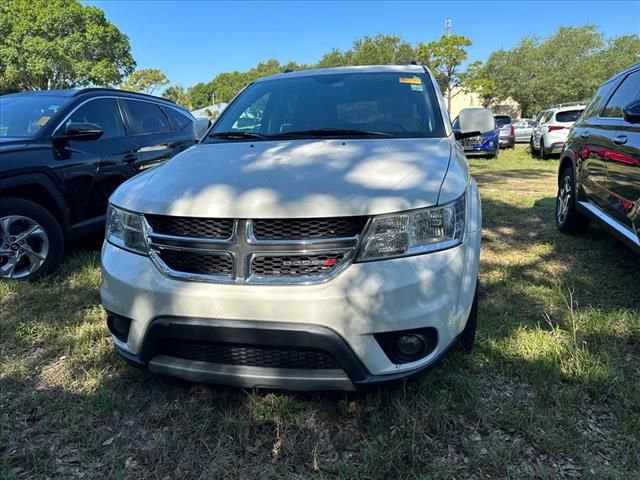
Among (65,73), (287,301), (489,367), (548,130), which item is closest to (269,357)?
(287,301)

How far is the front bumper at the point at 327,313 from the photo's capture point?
184 centimetres

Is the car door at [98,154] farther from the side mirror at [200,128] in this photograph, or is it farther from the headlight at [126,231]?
the headlight at [126,231]

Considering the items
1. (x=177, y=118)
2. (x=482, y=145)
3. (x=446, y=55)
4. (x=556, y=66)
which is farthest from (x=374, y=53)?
(x=177, y=118)

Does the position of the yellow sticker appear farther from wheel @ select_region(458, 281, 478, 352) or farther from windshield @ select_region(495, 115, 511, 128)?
windshield @ select_region(495, 115, 511, 128)

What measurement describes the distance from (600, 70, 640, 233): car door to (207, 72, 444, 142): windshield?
151 cm

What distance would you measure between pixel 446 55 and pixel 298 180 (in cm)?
3653

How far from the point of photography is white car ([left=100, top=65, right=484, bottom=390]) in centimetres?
186

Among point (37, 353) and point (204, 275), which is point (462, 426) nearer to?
point (204, 275)

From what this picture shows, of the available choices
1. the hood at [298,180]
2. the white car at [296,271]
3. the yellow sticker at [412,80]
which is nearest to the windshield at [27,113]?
the hood at [298,180]

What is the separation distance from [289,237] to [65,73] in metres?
37.2

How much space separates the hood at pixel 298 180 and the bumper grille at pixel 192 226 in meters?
0.04

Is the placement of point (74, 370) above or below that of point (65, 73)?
below

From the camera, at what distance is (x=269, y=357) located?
2.00 meters

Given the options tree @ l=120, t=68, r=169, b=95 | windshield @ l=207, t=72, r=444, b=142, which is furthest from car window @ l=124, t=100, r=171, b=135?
tree @ l=120, t=68, r=169, b=95
